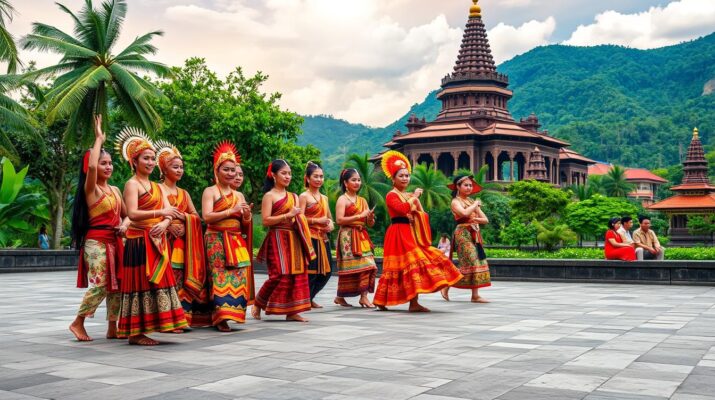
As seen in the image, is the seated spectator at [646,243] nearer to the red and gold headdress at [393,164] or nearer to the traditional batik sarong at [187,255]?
the red and gold headdress at [393,164]

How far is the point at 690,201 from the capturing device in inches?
1893

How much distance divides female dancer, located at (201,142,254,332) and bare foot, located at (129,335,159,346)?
0.86m

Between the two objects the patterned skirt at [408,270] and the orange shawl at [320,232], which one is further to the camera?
the orange shawl at [320,232]

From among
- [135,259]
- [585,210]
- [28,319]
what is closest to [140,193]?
[135,259]

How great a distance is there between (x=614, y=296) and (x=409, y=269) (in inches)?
164

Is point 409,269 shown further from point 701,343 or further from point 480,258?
point 701,343

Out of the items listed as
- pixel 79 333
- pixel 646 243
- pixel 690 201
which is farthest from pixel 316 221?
pixel 690 201

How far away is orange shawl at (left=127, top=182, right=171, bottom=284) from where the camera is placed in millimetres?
6246

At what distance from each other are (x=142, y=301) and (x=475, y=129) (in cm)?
5355

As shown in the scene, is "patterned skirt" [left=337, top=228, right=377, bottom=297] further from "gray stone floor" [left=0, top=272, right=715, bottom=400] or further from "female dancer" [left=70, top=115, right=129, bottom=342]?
"female dancer" [left=70, top=115, right=129, bottom=342]

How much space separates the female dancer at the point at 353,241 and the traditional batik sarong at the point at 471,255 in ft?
4.47

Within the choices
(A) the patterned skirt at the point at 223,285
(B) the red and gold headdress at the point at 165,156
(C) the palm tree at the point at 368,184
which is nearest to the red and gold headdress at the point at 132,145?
(B) the red and gold headdress at the point at 165,156

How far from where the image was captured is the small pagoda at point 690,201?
1855 inches

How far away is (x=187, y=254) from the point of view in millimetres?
6973
